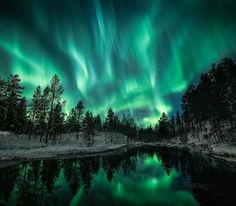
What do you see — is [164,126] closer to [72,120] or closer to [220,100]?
[72,120]

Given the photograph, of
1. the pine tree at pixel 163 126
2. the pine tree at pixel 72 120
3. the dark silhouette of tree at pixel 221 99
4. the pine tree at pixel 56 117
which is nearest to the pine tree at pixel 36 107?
the pine tree at pixel 56 117

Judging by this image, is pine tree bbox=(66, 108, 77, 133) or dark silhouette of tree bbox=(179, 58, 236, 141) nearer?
dark silhouette of tree bbox=(179, 58, 236, 141)

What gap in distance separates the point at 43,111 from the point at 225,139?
166 ft

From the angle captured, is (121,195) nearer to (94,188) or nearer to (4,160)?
(94,188)

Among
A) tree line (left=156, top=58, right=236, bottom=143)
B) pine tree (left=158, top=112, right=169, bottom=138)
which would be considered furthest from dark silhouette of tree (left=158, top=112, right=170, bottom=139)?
tree line (left=156, top=58, right=236, bottom=143)

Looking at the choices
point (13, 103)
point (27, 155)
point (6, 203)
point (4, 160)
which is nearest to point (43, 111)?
point (13, 103)

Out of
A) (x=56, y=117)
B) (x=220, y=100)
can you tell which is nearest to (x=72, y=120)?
(x=56, y=117)

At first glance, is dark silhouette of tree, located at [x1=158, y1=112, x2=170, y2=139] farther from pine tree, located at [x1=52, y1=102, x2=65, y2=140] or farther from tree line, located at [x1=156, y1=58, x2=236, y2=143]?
pine tree, located at [x1=52, y1=102, x2=65, y2=140]

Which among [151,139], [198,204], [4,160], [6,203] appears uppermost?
[151,139]

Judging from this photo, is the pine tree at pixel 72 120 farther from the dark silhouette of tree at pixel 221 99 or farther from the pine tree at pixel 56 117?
the dark silhouette of tree at pixel 221 99

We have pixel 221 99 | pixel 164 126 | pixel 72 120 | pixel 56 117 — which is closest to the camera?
pixel 221 99

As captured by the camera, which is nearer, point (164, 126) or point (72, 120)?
point (72, 120)

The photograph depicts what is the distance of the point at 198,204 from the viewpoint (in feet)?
29.4

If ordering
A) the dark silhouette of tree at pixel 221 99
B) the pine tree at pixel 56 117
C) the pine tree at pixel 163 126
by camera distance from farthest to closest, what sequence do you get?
the pine tree at pixel 163 126 < the pine tree at pixel 56 117 < the dark silhouette of tree at pixel 221 99
